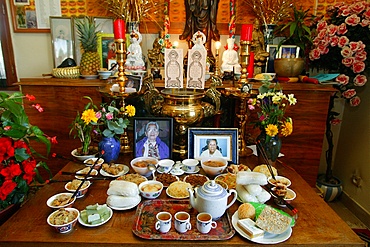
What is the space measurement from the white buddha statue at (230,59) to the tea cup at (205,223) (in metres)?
1.22

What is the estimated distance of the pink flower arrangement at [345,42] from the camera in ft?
5.81

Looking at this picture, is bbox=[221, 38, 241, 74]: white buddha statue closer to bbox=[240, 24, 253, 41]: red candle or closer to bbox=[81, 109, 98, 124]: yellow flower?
bbox=[240, 24, 253, 41]: red candle

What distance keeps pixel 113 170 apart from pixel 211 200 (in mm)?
554

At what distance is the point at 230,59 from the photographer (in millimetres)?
1894

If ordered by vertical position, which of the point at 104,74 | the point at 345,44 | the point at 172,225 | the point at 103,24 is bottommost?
the point at 172,225

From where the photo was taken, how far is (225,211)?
1.00 metres

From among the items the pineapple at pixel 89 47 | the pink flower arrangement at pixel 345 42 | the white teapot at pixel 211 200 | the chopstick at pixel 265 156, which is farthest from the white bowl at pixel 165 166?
the pink flower arrangement at pixel 345 42

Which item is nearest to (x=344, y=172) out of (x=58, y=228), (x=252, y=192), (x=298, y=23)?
(x=298, y=23)

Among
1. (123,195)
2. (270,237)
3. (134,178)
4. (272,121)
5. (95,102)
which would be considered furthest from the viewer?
(95,102)

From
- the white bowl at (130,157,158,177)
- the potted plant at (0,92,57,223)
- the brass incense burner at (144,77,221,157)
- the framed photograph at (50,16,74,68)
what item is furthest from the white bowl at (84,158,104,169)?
the framed photograph at (50,16,74,68)

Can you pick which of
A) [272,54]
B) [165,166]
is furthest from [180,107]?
[272,54]

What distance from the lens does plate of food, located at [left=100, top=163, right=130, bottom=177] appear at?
1243mm

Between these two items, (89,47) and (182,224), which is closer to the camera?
(182,224)

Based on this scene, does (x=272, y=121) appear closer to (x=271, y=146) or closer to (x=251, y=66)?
(x=271, y=146)
